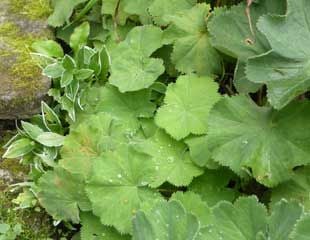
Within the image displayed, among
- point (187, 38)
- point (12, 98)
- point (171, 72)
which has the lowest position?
point (12, 98)

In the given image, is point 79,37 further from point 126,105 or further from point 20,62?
point 126,105

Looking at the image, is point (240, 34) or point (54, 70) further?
point (54, 70)

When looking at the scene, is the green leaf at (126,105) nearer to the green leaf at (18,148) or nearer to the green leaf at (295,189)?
the green leaf at (18,148)

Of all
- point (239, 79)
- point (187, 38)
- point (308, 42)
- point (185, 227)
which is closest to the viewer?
point (185, 227)

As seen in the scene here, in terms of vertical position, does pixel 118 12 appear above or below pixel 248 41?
below

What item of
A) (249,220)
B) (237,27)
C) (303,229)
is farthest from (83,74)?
(303,229)

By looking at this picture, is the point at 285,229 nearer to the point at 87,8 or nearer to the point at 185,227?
the point at 185,227

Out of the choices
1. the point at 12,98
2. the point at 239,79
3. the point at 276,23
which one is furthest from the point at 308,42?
the point at 12,98
